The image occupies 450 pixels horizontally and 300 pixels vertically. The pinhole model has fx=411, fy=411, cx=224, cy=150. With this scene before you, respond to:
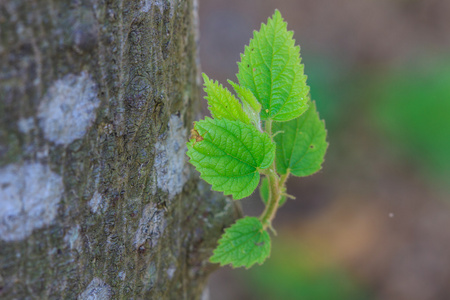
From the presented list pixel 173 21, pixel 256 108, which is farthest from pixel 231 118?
pixel 173 21

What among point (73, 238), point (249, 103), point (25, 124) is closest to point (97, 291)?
point (73, 238)

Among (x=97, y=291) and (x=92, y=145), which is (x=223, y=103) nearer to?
(x=92, y=145)

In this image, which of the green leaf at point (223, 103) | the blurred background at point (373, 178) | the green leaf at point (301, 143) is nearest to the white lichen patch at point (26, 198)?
the green leaf at point (223, 103)

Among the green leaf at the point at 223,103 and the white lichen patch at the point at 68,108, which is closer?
the white lichen patch at the point at 68,108

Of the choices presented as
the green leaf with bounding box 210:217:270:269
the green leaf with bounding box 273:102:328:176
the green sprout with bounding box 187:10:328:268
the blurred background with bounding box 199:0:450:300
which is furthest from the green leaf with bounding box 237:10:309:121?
the blurred background with bounding box 199:0:450:300

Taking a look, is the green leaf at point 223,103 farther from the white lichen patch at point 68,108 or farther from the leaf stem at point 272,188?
the white lichen patch at point 68,108

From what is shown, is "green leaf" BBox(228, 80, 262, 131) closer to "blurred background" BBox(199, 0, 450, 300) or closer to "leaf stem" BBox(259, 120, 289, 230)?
"leaf stem" BBox(259, 120, 289, 230)
